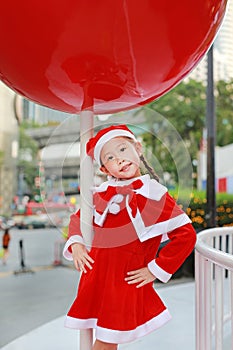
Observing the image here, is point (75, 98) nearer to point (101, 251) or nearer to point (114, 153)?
point (114, 153)

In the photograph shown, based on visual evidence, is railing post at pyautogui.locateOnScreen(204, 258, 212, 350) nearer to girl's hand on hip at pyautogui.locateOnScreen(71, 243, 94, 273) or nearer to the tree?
girl's hand on hip at pyautogui.locateOnScreen(71, 243, 94, 273)

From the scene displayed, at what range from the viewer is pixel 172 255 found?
1374 mm

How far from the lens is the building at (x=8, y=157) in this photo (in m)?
6.45

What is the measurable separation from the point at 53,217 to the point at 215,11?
Answer: 757 millimetres

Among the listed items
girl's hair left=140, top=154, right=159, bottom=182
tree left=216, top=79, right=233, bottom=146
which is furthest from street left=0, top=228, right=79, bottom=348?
tree left=216, top=79, right=233, bottom=146

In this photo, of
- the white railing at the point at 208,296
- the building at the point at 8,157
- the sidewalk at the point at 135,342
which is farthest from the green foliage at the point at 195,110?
the white railing at the point at 208,296

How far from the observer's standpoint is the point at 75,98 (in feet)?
4.36

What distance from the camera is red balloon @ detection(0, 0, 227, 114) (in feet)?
3.71

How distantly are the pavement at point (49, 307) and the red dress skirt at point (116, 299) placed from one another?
0.81m

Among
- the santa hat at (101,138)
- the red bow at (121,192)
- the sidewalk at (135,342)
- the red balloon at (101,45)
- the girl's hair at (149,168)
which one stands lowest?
the sidewalk at (135,342)

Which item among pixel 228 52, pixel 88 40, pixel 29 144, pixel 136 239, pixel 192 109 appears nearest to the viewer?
pixel 88 40

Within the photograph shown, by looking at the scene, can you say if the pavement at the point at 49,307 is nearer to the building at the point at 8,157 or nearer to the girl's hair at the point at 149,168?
the girl's hair at the point at 149,168

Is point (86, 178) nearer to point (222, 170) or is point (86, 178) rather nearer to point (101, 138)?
point (101, 138)

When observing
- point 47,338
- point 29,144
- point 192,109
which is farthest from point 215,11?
point 29,144
